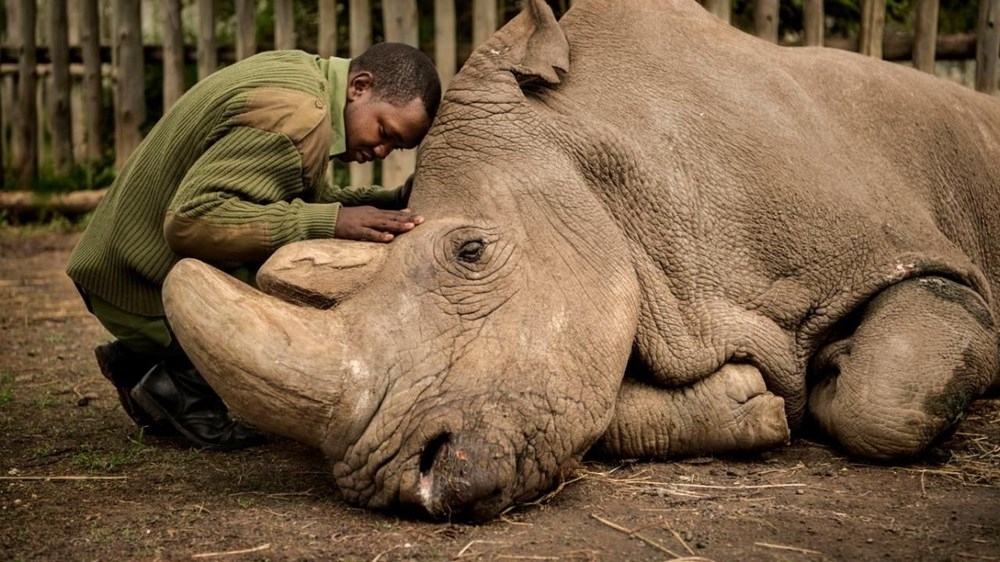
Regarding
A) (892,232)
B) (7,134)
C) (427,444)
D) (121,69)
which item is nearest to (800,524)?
(427,444)

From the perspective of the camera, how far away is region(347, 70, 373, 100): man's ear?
3783mm

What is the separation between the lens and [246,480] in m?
3.62

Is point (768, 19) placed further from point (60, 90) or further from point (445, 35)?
point (60, 90)

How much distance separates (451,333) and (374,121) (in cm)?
86

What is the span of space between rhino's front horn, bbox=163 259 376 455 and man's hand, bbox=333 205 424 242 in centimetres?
37

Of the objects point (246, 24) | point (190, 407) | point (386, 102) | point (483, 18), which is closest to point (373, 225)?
point (386, 102)

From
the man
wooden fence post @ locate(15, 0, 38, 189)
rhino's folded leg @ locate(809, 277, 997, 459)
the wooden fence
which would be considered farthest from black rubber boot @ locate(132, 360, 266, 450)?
wooden fence post @ locate(15, 0, 38, 189)

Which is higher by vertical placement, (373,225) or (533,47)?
(533,47)

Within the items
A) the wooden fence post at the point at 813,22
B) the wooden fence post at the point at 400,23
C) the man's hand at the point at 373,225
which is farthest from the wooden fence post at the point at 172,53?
the man's hand at the point at 373,225

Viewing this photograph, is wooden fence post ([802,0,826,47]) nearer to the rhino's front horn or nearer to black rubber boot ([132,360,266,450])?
black rubber boot ([132,360,266,450])

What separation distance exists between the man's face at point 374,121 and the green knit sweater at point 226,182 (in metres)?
0.04

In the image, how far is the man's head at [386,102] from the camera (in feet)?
12.3

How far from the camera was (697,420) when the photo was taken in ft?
12.0

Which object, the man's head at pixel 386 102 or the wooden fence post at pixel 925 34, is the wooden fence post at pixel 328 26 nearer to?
the wooden fence post at pixel 925 34
